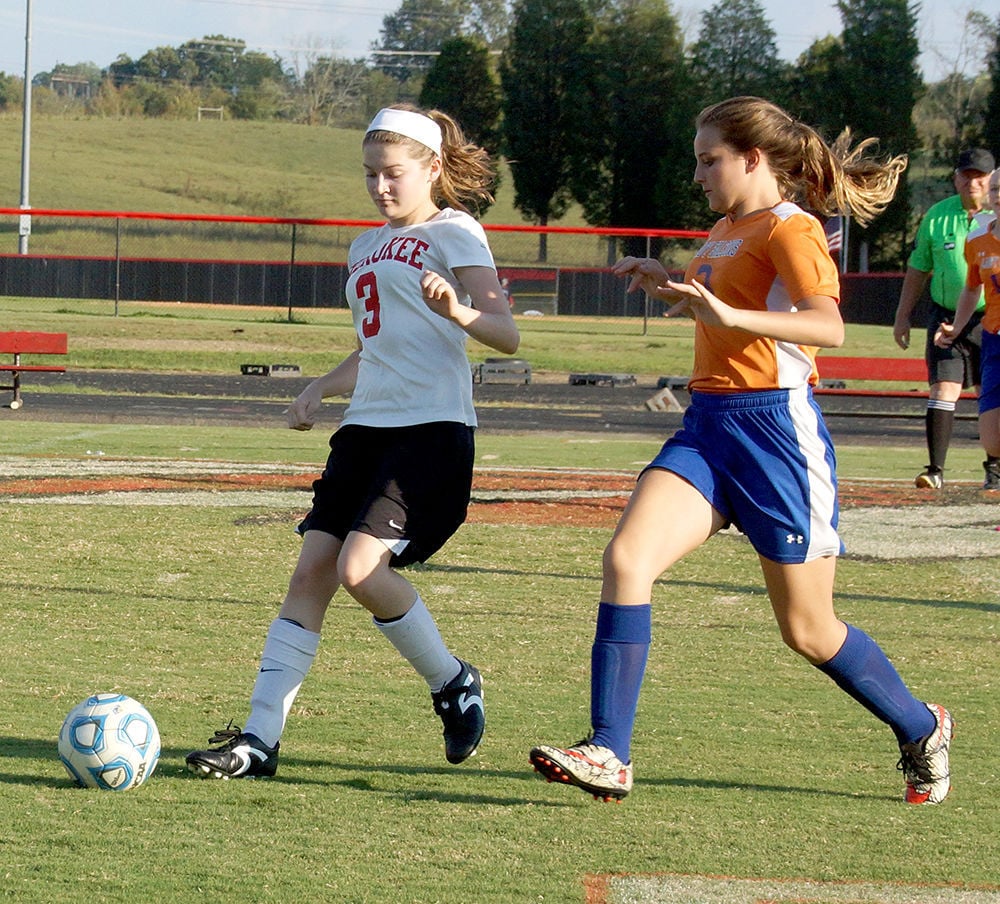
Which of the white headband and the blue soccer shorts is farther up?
the white headband

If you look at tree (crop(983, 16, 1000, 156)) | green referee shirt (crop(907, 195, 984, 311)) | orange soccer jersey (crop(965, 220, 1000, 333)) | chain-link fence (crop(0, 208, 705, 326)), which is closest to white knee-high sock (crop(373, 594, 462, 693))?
orange soccer jersey (crop(965, 220, 1000, 333))

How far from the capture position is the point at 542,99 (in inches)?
2365

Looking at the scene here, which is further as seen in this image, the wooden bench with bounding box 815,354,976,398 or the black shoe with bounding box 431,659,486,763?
the wooden bench with bounding box 815,354,976,398

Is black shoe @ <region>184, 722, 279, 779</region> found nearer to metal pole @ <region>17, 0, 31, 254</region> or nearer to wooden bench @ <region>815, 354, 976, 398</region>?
wooden bench @ <region>815, 354, 976, 398</region>

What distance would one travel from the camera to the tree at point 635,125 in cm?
5512

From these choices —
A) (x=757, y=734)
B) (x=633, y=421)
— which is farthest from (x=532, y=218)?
(x=757, y=734)

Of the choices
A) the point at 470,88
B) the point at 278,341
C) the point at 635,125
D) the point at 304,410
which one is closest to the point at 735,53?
the point at 635,125

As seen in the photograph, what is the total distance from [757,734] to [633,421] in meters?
14.5

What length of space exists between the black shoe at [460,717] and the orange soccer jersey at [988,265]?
497 centimetres

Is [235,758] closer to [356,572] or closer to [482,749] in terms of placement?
[356,572]

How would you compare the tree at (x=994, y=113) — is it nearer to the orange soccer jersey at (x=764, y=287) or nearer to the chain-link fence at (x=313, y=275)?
the chain-link fence at (x=313, y=275)

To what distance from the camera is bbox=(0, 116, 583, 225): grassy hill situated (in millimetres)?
64188

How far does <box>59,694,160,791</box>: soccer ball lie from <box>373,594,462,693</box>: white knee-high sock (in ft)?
2.31

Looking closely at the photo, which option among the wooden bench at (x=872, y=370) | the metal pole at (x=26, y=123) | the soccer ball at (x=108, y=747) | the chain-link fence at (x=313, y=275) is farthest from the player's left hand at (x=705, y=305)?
the metal pole at (x=26, y=123)
